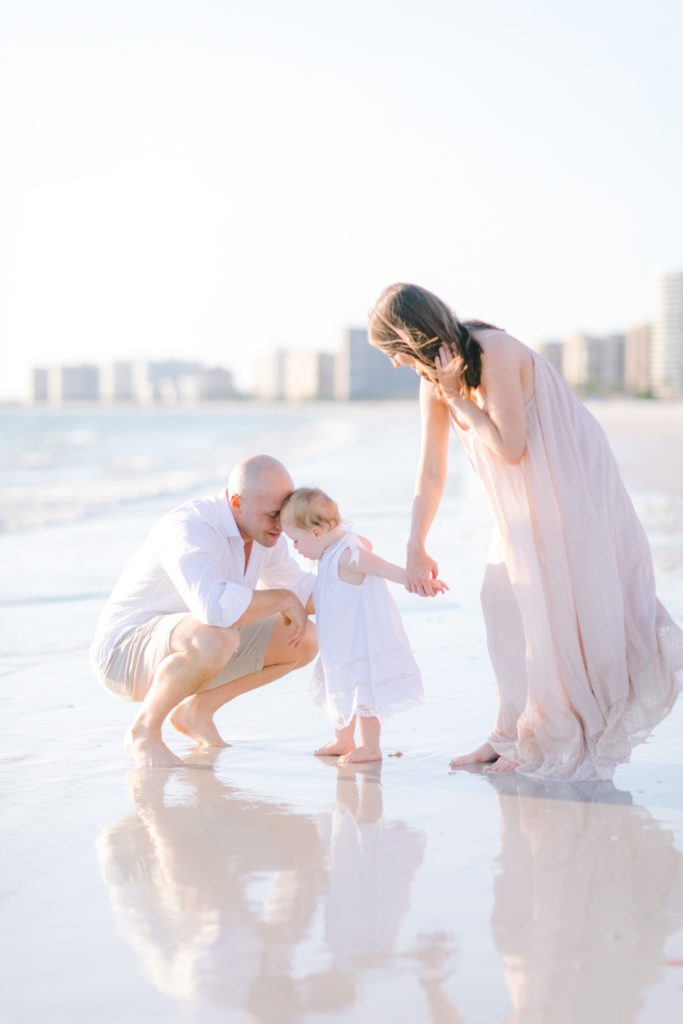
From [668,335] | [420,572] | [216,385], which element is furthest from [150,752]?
[216,385]

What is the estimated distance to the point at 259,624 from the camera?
432 centimetres

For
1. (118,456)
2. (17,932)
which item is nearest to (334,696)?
(17,932)

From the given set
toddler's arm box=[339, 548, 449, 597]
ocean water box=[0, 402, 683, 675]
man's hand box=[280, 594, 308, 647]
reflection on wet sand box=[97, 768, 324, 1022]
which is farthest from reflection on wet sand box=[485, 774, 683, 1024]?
ocean water box=[0, 402, 683, 675]

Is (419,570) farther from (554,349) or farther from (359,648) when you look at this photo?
(554,349)

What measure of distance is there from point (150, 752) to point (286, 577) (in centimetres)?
75

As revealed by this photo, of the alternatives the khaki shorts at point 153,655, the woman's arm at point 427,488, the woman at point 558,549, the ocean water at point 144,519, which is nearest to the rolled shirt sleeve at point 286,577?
the khaki shorts at point 153,655

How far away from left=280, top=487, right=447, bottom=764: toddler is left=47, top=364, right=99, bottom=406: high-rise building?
18893 cm

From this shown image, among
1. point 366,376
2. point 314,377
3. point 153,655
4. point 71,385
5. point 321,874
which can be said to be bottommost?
point 71,385

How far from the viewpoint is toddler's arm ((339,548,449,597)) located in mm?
3975

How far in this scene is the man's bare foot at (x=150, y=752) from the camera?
394 centimetres

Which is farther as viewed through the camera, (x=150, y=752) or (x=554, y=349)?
(x=554, y=349)

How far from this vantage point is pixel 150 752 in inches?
156

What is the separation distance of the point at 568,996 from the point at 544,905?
0.43 m

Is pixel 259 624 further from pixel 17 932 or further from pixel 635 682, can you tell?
pixel 17 932
